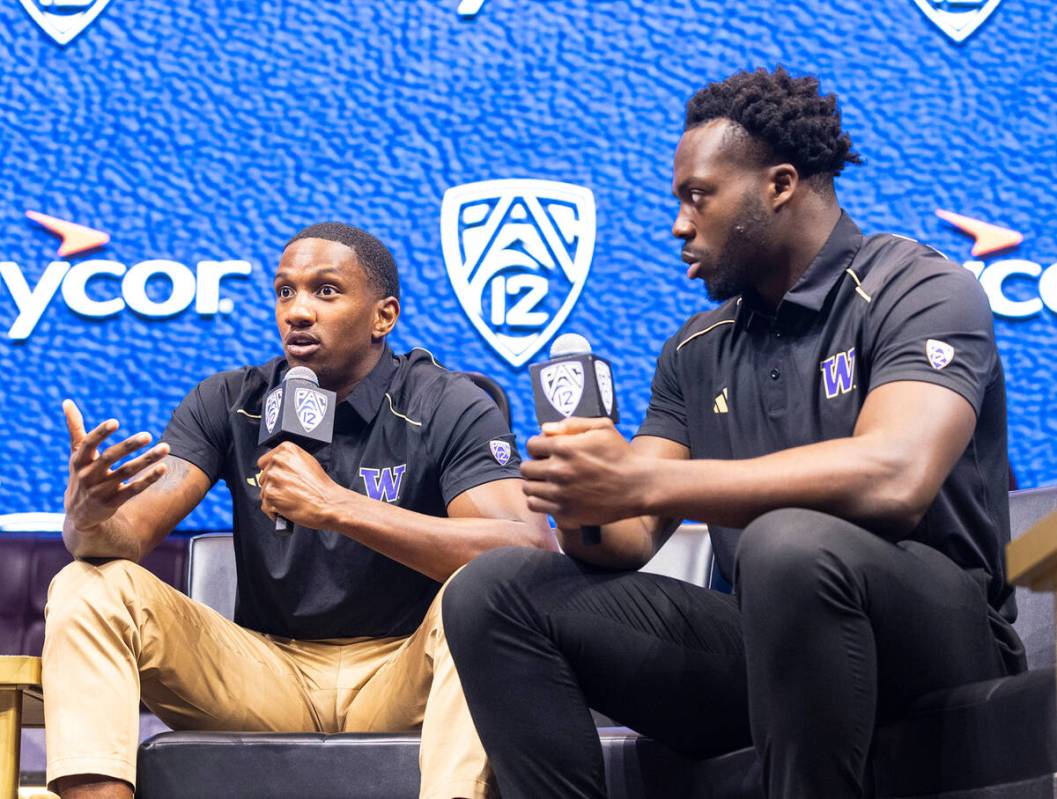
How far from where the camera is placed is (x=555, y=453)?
49.9 inches

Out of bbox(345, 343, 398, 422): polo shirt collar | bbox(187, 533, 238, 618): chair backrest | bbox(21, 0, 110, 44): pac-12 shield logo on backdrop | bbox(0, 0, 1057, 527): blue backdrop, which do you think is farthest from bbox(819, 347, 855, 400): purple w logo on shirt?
bbox(21, 0, 110, 44): pac-12 shield logo on backdrop

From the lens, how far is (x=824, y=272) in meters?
1.58

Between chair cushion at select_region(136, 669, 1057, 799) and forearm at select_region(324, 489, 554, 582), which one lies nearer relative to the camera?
chair cushion at select_region(136, 669, 1057, 799)

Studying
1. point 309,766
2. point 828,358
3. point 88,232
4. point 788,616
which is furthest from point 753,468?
point 88,232

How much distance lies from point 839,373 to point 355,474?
890 mm

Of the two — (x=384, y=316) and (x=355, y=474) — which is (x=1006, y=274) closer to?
(x=384, y=316)

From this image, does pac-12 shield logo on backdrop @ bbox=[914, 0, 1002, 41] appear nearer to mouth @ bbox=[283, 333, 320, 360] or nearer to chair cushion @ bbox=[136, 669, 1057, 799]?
mouth @ bbox=[283, 333, 320, 360]

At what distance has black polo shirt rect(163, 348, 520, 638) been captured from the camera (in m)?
2.06

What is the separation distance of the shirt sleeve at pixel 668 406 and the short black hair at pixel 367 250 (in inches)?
29.5

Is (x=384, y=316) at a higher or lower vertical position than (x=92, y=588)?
higher

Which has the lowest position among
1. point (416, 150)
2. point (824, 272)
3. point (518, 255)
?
point (824, 272)

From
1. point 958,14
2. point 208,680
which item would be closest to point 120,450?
point 208,680

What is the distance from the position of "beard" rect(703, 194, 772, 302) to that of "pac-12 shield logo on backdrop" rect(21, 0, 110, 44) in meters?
2.02

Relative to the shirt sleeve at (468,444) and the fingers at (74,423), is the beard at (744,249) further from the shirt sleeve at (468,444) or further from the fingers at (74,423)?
the fingers at (74,423)
